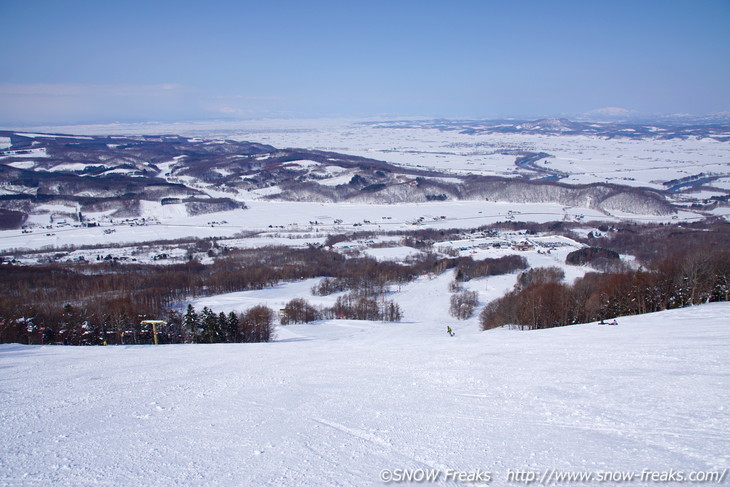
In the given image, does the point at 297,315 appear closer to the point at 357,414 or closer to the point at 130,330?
the point at 130,330

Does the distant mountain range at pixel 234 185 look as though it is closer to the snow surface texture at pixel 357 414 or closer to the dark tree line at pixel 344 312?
the dark tree line at pixel 344 312

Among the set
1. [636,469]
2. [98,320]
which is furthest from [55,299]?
[636,469]

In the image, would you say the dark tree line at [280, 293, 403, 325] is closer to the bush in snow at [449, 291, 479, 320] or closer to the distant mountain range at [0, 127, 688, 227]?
the bush in snow at [449, 291, 479, 320]

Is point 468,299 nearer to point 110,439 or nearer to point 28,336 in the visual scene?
point 28,336

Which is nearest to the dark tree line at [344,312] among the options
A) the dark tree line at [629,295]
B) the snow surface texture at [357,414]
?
the dark tree line at [629,295]

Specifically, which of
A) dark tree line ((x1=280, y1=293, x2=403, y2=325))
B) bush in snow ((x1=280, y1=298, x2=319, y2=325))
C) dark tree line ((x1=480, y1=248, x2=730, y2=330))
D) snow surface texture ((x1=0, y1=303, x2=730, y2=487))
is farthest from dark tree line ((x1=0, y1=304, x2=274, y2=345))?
dark tree line ((x1=480, y1=248, x2=730, y2=330))

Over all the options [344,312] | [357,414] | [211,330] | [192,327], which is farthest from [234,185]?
[357,414]
